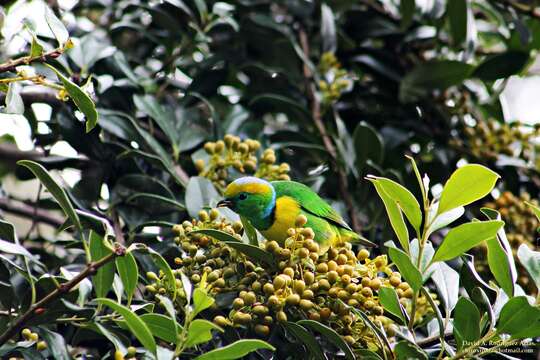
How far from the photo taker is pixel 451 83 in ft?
11.6

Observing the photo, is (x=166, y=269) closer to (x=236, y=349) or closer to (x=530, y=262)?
(x=236, y=349)

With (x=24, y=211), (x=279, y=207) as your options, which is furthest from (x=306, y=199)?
(x=24, y=211)

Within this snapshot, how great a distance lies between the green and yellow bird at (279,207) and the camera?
249 centimetres

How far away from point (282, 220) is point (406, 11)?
170 cm

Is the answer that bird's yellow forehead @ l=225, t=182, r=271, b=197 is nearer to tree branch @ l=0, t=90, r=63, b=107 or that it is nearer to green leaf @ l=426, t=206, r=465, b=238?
green leaf @ l=426, t=206, r=465, b=238

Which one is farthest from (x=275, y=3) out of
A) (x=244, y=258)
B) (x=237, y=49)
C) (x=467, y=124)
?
(x=244, y=258)

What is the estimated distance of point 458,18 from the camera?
11.6 feet

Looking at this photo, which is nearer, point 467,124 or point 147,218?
point 147,218

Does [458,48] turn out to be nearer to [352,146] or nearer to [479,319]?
[352,146]

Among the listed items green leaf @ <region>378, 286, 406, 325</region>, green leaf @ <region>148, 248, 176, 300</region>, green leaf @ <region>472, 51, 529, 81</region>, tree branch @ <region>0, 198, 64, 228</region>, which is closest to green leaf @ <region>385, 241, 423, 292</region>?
green leaf @ <region>378, 286, 406, 325</region>

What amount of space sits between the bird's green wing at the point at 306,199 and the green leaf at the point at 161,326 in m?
1.03

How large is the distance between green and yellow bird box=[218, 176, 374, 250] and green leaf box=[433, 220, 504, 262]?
0.73 metres

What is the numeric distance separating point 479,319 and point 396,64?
7.69ft

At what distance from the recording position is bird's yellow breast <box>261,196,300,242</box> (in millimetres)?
2539
